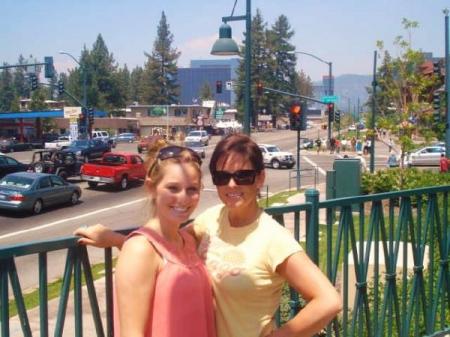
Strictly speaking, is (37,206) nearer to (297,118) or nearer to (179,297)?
(297,118)

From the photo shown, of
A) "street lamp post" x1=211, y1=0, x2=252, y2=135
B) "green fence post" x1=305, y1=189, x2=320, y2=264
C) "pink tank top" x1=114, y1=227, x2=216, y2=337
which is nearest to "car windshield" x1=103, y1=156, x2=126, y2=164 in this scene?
"street lamp post" x1=211, y1=0, x2=252, y2=135

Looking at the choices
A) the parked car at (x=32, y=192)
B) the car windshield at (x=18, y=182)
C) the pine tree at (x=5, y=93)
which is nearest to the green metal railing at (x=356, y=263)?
the parked car at (x=32, y=192)

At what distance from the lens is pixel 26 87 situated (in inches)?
6767

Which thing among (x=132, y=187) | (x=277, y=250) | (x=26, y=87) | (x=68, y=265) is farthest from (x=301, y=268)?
(x=26, y=87)

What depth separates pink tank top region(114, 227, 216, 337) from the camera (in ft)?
6.81

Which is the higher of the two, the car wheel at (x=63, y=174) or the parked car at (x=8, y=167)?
the parked car at (x=8, y=167)

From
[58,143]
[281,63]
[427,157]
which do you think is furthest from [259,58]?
[427,157]

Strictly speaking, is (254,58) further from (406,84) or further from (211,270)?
(211,270)

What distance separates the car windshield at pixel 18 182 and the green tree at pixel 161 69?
102063 mm

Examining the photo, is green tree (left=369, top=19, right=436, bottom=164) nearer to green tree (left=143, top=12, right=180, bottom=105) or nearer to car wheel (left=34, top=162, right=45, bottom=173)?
car wheel (left=34, top=162, right=45, bottom=173)

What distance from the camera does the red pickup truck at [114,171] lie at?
1104 inches

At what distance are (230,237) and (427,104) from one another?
2331cm

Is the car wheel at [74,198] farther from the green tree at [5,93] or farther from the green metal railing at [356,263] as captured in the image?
the green tree at [5,93]

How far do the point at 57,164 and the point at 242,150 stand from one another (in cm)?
2959
